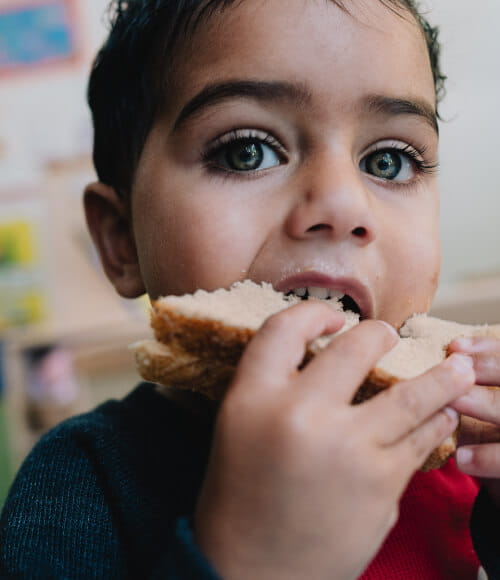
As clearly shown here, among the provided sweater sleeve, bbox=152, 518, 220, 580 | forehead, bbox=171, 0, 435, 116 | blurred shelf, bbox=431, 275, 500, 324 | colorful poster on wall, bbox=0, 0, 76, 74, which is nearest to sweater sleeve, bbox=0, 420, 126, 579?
sweater sleeve, bbox=152, 518, 220, 580

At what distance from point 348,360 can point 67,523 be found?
0.42 metres

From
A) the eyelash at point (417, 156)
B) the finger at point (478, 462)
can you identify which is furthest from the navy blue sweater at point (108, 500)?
the eyelash at point (417, 156)

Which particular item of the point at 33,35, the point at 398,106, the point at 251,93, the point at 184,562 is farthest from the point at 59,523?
the point at 33,35

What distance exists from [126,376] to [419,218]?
194cm

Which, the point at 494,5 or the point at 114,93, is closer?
the point at 114,93

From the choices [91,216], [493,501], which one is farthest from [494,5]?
[493,501]

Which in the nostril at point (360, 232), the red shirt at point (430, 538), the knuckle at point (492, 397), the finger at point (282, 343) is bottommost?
the red shirt at point (430, 538)

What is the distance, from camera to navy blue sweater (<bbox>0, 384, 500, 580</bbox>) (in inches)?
27.5

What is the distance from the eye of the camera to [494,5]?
202 cm

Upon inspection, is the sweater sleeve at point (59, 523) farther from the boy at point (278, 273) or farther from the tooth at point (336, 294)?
the tooth at point (336, 294)

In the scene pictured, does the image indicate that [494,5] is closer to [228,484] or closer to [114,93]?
[114,93]

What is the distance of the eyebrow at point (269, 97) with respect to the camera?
76 centimetres

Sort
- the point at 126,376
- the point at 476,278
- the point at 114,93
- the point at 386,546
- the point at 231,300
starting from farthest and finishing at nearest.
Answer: the point at 126,376 < the point at 476,278 < the point at 114,93 < the point at 386,546 < the point at 231,300

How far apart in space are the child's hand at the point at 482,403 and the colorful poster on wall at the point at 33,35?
102 inches
